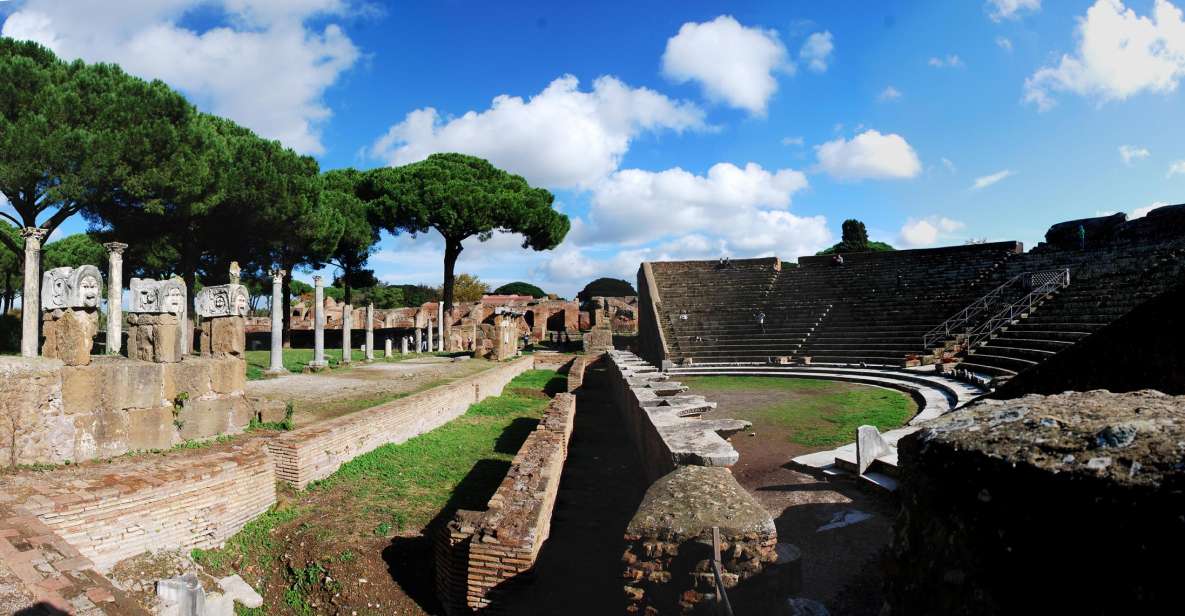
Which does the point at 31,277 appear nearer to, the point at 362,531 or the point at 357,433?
the point at 357,433

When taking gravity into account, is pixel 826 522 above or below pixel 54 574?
below

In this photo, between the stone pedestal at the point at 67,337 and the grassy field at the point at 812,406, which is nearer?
the stone pedestal at the point at 67,337

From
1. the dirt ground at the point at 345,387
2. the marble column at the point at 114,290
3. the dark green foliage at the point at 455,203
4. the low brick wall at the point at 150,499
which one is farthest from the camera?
the dark green foliage at the point at 455,203

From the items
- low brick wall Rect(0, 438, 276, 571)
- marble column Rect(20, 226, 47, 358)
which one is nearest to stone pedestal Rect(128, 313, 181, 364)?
low brick wall Rect(0, 438, 276, 571)

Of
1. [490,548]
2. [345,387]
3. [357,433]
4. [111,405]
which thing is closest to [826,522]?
[490,548]

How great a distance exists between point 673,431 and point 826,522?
1.40 metres

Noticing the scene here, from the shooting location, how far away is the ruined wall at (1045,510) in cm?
113

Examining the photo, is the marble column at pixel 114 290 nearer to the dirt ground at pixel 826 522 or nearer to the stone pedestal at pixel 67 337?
the stone pedestal at pixel 67 337

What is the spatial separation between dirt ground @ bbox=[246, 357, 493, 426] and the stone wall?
3.62 feet

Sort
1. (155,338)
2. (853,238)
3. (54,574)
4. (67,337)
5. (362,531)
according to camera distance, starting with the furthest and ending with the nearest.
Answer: (853,238), (155,338), (67,337), (362,531), (54,574)

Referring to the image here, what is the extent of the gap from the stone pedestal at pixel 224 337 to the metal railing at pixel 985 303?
15847mm

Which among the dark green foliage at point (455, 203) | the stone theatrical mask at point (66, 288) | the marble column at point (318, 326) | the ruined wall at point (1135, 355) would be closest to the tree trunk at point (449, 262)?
the dark green foliage at point (455, 203)

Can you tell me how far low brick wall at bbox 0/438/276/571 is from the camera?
14.7 feet

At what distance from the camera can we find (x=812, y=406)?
10.5 metres
